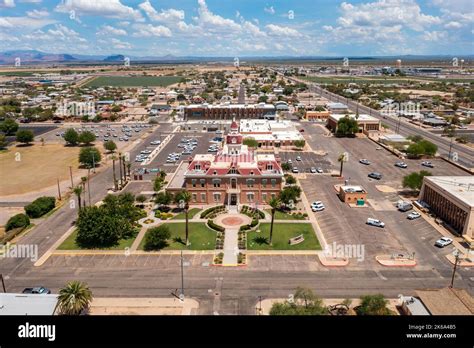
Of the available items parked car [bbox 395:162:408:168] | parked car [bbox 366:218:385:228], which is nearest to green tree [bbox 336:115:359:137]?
parked car [bbox 395:162:408:168]

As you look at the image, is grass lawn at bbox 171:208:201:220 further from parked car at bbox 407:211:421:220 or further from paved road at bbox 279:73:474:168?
paved road at bbox 279:73:474:168

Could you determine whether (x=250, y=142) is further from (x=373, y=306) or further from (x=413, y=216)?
(x=373, y=306)

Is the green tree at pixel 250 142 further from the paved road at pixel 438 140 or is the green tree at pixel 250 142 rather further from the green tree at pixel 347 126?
the paved road at pixel 438 140

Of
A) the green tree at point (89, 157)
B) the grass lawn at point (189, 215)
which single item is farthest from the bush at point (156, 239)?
the green tree at point (89, 157)

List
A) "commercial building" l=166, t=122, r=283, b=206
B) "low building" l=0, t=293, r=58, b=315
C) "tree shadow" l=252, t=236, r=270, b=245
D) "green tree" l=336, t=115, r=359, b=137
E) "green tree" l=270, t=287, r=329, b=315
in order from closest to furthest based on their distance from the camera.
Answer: "green tree" l=270, t=287, r=329, b=315 < "low building" l=0, t=293, r=58, b=315 < "tree shadow" l=252, t=236, r=270, b=245 < "commercial building" l=166, t=122, r=283, b=206 < "green tree" l=336, t=115, r=359, b=137

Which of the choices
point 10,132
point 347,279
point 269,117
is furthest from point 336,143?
point 10,132

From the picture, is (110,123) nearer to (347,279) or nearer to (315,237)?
(315,237)
